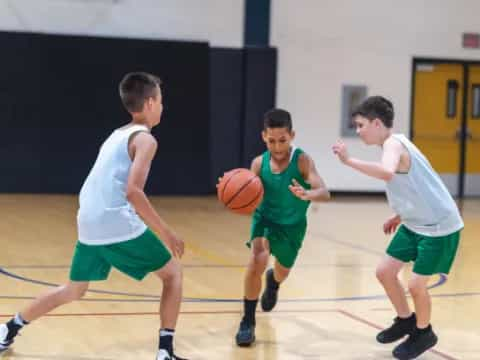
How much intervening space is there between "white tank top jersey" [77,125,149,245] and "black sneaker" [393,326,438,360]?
5.04ft

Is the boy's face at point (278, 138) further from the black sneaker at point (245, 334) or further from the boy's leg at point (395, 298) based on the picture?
the black sneaker at point (245, 334)

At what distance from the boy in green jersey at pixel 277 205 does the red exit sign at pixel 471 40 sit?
38.0 feet

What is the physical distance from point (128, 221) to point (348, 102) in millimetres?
11693

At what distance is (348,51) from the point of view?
15.4 meters

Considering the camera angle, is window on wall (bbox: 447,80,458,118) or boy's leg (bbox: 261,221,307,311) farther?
window on wall (bbox: 447,80,458,118)

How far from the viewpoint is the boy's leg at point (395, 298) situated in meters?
4.70

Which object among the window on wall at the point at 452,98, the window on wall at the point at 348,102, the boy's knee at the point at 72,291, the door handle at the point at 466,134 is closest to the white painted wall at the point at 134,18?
the window on wall at the point at 348,102

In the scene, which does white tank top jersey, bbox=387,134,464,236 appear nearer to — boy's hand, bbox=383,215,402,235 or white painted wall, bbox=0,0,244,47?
boy's hand, bbox=383,215,402,235

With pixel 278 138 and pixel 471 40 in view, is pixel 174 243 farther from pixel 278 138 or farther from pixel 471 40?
pixel 471 40

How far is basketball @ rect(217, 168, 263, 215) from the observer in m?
4.94

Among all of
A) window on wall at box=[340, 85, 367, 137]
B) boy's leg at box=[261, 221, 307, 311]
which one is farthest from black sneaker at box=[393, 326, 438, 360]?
window on wall at box=[340, 85, 367, 137]

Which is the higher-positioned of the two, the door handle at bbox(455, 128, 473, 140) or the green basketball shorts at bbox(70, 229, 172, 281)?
the green basketball shorts at bbox(70, 229, 172, 281)

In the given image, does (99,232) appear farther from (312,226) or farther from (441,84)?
(441,84)

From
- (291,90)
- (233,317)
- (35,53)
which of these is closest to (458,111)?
(291,90)
